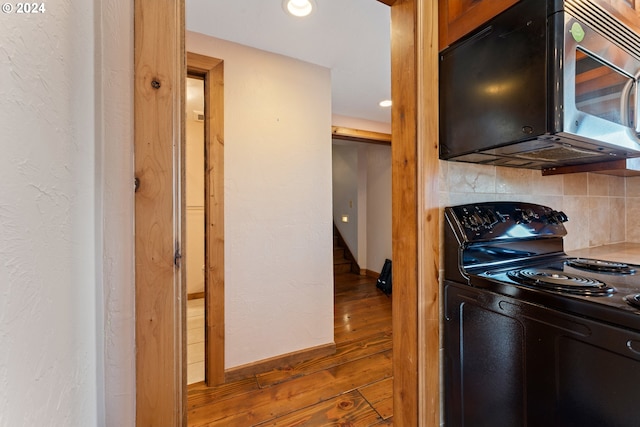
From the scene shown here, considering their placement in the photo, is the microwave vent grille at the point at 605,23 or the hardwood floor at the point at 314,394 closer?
the microwave vent grille at the point at 605,23

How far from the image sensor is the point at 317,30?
5.19 feet

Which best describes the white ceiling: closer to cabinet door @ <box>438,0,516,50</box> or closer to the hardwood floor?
cabinet door @ <box>438,0,516,50</box>

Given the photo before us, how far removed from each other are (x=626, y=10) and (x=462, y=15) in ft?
1.79

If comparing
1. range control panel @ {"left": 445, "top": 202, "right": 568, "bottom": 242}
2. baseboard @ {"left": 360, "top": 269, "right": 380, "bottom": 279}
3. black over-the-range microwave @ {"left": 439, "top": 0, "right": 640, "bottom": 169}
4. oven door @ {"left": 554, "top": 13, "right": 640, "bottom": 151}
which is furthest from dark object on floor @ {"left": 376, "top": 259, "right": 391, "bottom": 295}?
oven door @ {"left": 554, "top": 13, "right": 640, "bottom": 151}

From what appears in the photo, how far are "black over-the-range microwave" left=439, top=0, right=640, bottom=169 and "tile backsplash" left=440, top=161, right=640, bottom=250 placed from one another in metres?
0.10

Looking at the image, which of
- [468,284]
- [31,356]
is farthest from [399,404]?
[31,356]

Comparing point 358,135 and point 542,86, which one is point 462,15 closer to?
point 542,86

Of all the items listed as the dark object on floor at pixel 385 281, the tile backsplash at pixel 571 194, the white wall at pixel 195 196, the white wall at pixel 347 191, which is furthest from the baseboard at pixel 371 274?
the tile backsplash at pixel 571 194

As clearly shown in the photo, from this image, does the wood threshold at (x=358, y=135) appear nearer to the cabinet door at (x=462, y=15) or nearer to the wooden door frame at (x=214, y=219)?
the wooden door frame at (x=214, y=219)

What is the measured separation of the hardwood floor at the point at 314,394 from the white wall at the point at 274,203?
165 mm

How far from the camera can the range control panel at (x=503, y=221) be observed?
93cm

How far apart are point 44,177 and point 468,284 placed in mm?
1110

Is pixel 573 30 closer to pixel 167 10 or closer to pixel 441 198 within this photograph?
pixel 441 198

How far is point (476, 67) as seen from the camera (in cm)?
88
